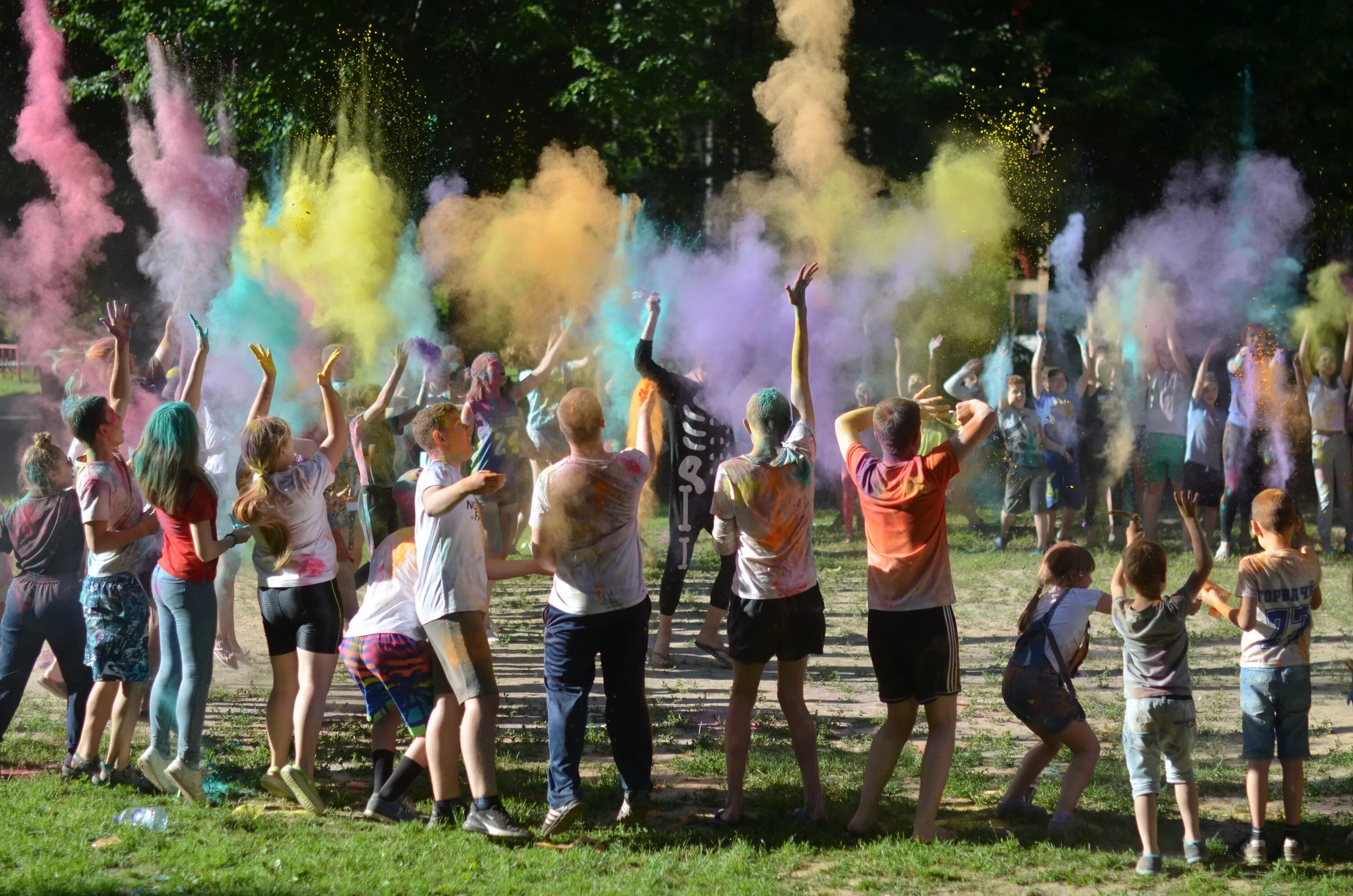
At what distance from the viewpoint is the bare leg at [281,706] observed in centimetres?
499

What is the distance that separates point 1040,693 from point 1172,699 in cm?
48

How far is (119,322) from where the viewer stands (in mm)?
6004

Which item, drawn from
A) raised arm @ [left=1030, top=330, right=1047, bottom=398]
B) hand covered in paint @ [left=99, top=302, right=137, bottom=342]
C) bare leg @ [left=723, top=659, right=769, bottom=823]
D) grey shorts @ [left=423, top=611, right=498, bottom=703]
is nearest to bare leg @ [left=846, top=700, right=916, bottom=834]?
bare leg @ [left=723, top=659, right=769, bottom=823]

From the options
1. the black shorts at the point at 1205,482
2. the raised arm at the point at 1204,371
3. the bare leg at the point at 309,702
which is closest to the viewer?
the bare leg at the point at 309,702

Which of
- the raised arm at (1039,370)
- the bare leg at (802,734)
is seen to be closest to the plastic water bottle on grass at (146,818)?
the bare leg at (802,734)

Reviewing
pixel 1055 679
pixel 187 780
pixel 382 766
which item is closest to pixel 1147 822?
pixel 1055 679

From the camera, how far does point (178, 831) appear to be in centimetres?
460

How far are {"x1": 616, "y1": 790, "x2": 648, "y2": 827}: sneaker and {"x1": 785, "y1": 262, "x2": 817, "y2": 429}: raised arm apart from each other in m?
1.56

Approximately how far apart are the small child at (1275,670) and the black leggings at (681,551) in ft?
9.84

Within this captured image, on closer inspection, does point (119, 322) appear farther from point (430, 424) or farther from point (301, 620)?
point (430, 424)

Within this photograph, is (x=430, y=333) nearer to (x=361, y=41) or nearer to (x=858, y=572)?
(x=858, y=572)

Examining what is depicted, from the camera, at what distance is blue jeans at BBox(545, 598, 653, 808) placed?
467 cm

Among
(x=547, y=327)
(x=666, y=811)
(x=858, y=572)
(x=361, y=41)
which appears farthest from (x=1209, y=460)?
(x=361, y=41)

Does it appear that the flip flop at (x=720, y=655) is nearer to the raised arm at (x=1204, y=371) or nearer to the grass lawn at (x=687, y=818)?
the grass lawn at (x=687, y=818)
